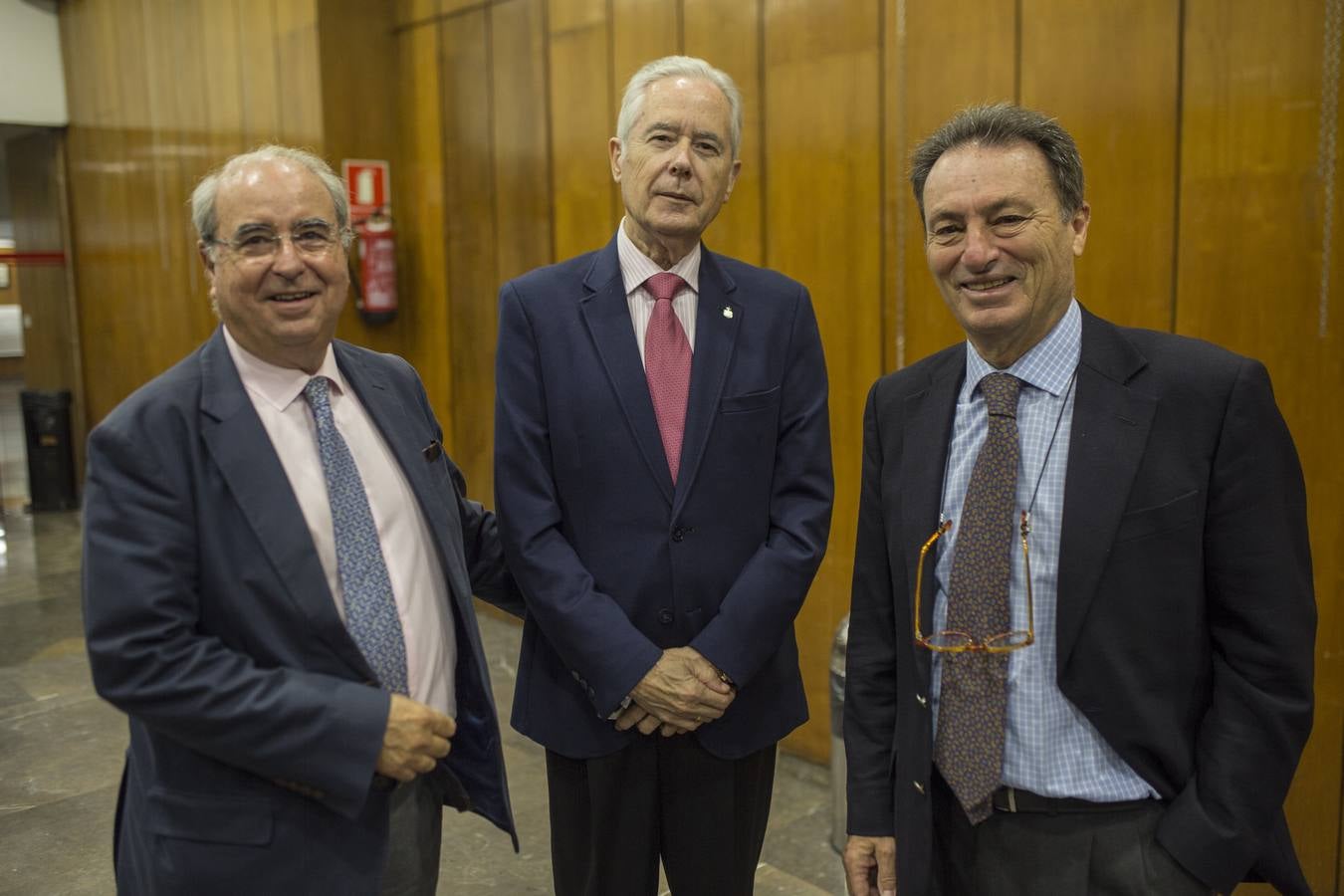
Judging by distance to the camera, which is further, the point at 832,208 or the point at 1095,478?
the point at 832,208

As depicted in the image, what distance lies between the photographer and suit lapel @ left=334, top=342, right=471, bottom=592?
172 cm

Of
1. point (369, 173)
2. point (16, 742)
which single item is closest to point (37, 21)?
point (369, 173)

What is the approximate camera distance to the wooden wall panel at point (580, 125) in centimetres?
439

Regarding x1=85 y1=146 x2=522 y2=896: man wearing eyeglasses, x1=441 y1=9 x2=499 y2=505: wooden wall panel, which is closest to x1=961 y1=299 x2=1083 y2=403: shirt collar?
x1=85 y1=146 x2=522 y2=896: man wearing eyeglasses

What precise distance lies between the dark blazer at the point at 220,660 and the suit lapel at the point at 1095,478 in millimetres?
935

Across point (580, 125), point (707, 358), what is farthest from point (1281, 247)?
point (580, 125)

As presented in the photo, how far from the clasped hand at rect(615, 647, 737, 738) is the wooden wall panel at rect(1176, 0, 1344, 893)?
1648 millimetres

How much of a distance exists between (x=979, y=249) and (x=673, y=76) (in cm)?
70

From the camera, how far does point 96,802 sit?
11.7ft

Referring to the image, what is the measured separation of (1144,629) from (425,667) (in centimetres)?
103

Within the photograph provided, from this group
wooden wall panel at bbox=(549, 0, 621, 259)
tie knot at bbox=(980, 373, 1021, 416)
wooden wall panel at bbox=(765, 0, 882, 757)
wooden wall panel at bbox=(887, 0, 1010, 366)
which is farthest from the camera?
wooden wall panel at bbox=(549, 0, 621, 259)

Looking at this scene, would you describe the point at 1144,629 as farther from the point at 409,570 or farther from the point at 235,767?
the point at 235,767

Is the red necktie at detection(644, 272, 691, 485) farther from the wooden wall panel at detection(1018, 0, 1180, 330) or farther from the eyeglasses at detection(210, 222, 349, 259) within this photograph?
the wooden wall panel at detection(1018, 0, 1180, 330)

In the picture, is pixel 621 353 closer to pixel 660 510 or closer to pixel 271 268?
pixel 660 510
